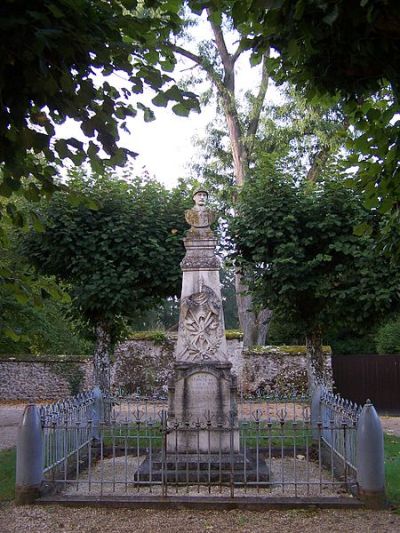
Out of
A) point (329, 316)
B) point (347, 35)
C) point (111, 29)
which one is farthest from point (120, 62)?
point (329, 316)

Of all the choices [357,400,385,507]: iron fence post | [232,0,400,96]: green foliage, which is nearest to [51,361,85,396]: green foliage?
[357,400,385,507]: iron fence post

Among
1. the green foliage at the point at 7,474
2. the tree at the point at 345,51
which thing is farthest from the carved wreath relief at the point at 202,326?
the tree at the point at 345,51

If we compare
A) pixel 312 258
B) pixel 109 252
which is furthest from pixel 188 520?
pixel 312 258

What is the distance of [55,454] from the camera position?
23.5ft

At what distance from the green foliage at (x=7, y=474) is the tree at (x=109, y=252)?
2820 mm

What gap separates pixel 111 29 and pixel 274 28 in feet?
3.29

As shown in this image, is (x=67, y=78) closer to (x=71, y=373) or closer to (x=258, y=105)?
(x=258, y=105)

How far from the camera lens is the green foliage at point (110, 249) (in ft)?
37.6

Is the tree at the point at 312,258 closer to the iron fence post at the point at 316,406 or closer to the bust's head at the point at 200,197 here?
the iron fence post at the point at 316,406

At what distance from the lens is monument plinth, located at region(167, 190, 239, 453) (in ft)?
26.7

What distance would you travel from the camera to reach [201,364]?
8219 millimetres

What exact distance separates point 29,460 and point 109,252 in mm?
5594

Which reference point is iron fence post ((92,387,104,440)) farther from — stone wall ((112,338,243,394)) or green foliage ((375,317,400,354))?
green foliage ((375,317,400,354))

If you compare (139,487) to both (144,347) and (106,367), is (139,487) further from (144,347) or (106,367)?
(144,347)
